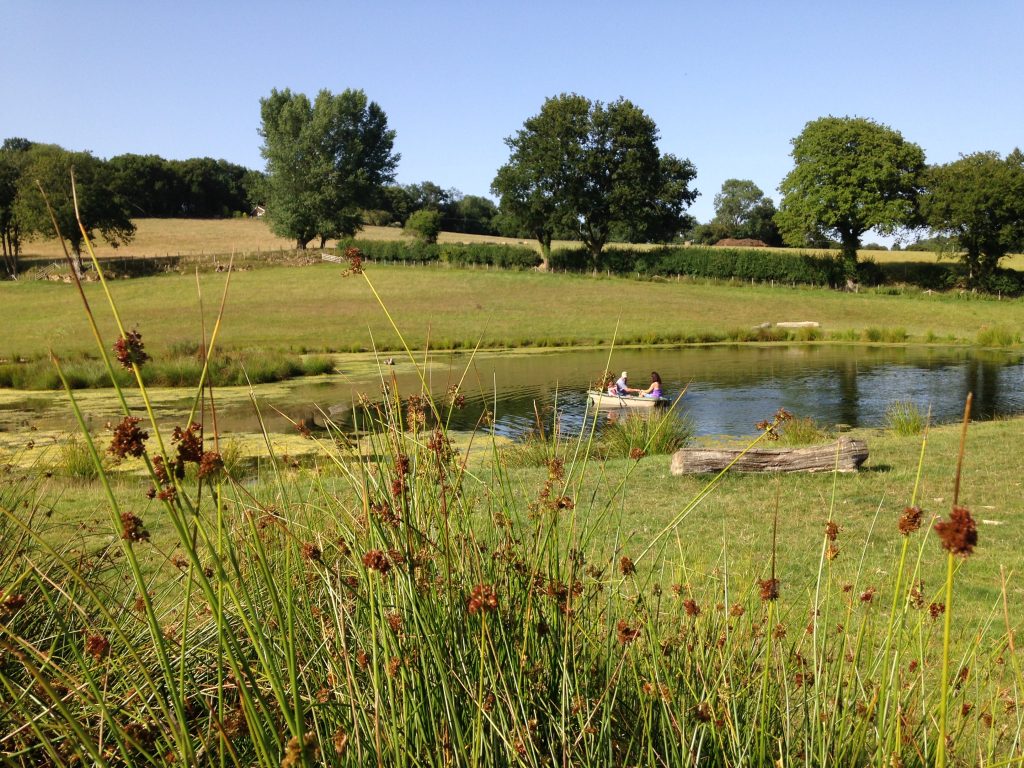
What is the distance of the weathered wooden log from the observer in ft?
28.9

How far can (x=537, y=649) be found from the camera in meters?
2.40

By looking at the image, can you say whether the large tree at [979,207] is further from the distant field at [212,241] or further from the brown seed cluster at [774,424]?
the brown seed cluster at [774,424]

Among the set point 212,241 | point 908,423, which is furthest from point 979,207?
point 212,241

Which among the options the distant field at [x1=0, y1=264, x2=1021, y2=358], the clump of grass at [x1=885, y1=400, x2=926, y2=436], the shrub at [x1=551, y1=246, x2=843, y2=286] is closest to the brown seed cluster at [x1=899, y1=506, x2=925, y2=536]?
the clump of grass at [x1=885, y1=400, x2=926, y2=436]

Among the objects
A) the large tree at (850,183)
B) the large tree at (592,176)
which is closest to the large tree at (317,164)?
the large tree at (592,176)

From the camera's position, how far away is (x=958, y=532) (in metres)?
1.04

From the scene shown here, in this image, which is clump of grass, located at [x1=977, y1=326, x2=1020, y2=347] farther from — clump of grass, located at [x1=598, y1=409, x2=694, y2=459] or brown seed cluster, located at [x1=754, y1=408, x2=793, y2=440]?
brown seed cluster, located at [x1=754, y1=408, x2=793, y2=440]

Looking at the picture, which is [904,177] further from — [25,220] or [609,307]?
[25,220]

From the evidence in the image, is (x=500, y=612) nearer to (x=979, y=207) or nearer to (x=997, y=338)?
(x=997, y=338)

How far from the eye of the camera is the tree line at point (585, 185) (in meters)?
48.0

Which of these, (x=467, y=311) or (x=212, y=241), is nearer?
(x=467, y=311)

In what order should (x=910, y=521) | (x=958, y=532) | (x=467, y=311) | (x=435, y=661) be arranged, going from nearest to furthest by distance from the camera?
(x=958, y=532)
(x=910, y=521)
(x=435, y=661)
(x=467, y=311)

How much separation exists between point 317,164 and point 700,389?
4808 cm

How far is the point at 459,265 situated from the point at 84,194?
23.2m
